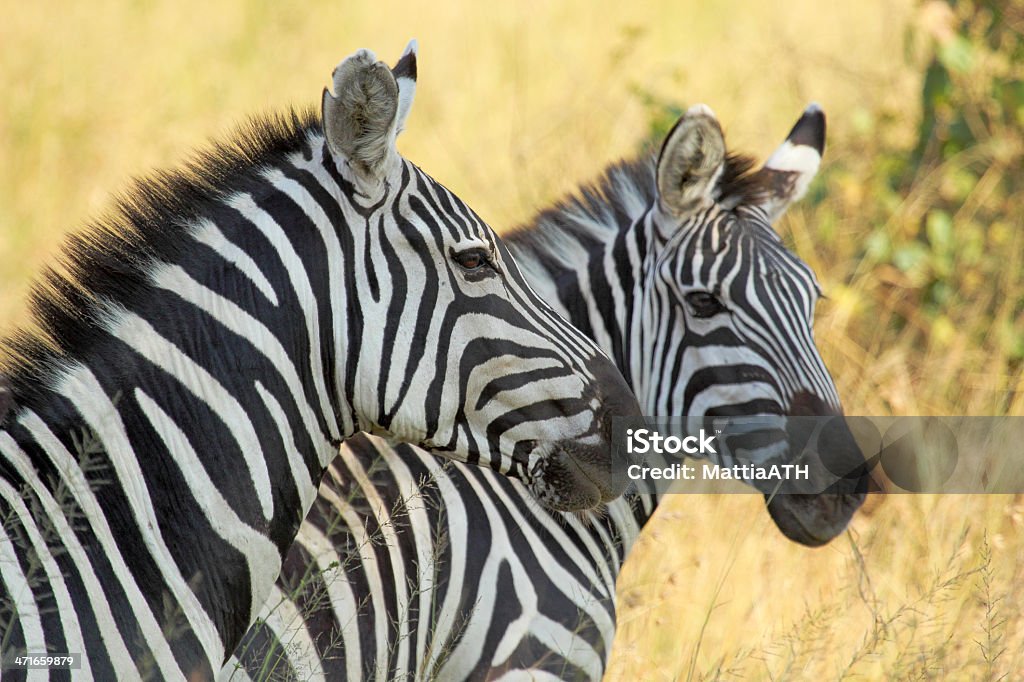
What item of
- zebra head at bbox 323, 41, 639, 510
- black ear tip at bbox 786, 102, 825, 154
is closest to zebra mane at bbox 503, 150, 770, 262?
black ear tip at bbox 786, 102, 825, 154

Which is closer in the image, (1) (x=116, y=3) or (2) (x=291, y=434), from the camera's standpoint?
(2) (x=291, y=434)

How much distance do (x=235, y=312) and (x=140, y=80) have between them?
853cm

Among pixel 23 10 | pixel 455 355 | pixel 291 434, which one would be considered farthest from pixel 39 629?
pixel 23 10

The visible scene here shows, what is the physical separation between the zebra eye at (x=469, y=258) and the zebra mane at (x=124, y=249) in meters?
0.56

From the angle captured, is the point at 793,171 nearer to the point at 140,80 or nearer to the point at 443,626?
the point at 443,626

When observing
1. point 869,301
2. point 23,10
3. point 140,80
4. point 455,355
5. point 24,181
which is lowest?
point 455,355

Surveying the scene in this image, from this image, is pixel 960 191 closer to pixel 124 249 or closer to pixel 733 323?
pixel 733 323

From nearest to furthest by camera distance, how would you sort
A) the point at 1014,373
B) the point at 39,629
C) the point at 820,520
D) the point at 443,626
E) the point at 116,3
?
1. the point at 39,629
2. the point at 443,626
3. the point at 820,520
4. the point at 1014,373
5. the point at 116,3

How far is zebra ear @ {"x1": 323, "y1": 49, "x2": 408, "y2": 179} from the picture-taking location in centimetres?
267

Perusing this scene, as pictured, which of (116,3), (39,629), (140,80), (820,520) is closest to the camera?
(39,629)

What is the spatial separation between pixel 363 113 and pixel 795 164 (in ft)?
8.31

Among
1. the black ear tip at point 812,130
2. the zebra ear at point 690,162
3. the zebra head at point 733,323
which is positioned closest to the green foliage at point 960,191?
the black ear tip at point 812,130

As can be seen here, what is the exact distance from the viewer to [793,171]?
15.0 ft

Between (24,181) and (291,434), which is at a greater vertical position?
(24,181)
